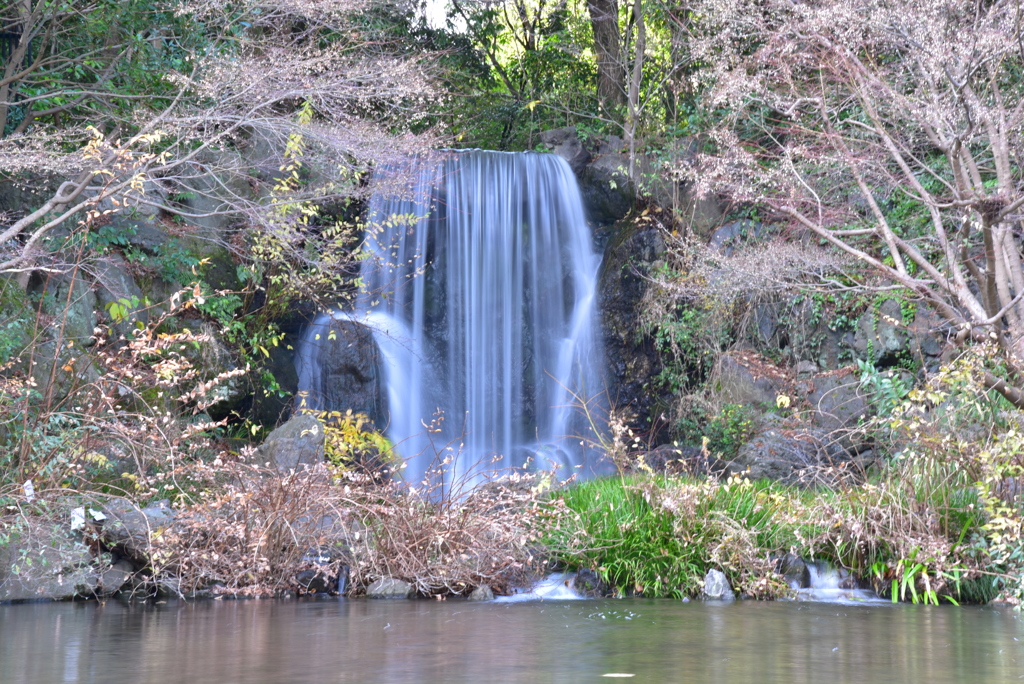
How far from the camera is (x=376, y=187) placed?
1129 cm

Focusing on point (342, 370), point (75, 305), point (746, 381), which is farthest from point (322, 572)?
point (746, 381)

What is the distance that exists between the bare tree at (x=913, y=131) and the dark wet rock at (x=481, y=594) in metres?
4.11

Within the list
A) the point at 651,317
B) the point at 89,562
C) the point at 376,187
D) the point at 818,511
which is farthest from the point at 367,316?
the point at 818,511

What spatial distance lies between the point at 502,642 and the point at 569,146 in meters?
12.1

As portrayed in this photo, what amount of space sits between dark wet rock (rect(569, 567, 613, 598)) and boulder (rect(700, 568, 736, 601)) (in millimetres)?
694

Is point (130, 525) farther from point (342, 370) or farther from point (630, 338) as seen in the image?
point (630, 338)

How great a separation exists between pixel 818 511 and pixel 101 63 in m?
8.80

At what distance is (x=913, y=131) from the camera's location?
10680mm

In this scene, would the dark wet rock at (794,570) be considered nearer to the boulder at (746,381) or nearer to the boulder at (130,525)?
the boulder at (130,525)

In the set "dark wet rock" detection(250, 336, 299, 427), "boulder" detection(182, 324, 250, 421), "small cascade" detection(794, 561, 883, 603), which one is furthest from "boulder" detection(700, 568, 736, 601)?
"dark wet rock" detection(250, 336, 299, 427)

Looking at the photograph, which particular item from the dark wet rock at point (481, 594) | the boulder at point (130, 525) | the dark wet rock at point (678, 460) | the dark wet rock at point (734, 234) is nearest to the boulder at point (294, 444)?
the boulder at point (130, 525)

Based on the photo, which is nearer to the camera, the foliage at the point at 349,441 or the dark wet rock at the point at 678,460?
the foliage at the point at 349,441

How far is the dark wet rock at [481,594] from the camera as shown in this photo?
642 centimetres

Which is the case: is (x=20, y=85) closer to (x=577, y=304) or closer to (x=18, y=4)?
(x=18, y=4)
